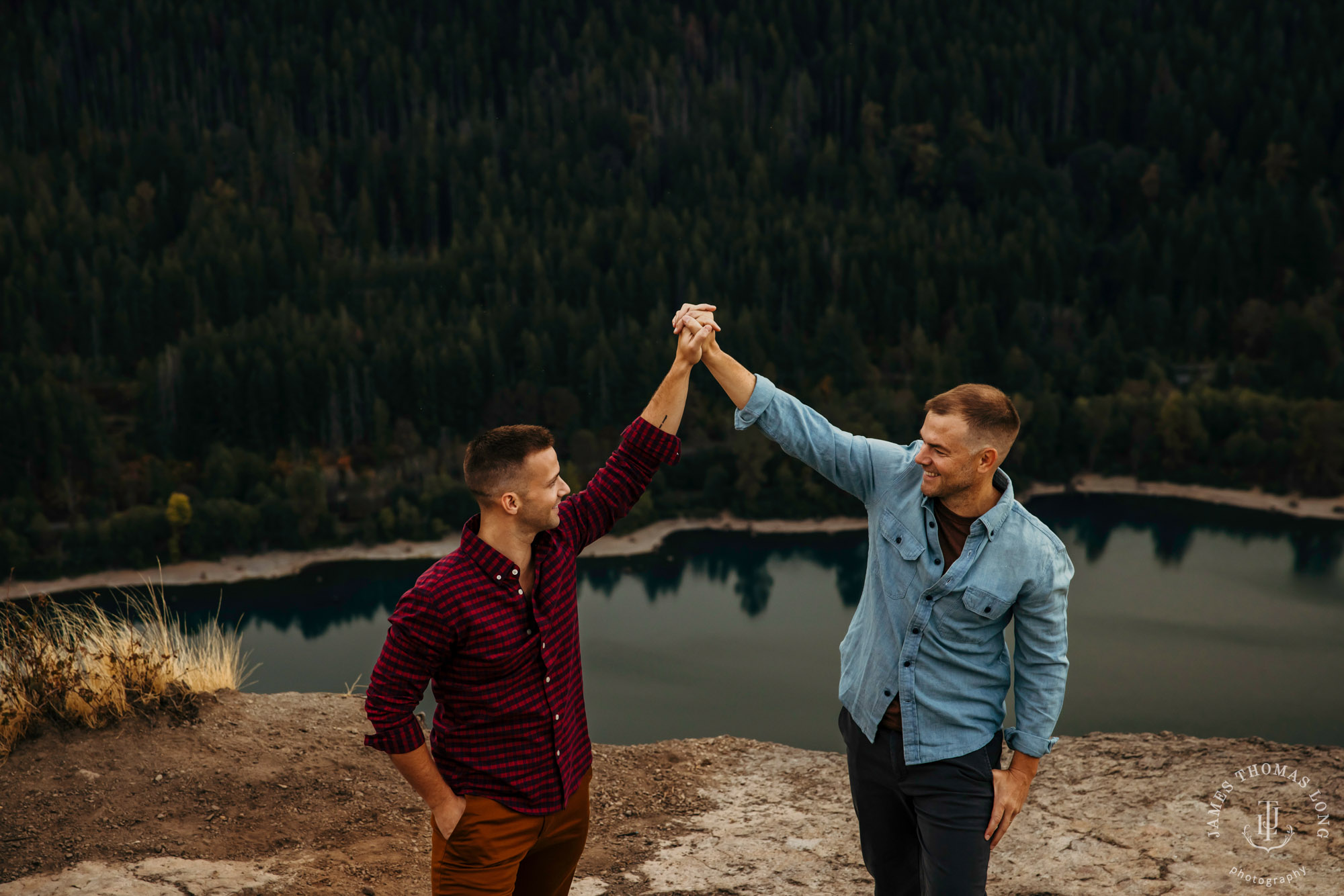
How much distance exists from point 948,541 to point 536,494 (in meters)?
1.20

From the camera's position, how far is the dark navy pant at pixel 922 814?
3.09 metres

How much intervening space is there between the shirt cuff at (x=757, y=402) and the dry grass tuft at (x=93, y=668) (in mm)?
3738

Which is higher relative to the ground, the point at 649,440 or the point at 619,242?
the point at 619,242

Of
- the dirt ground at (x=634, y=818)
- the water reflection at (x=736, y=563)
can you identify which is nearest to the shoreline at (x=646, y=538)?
the water reflection at (x=736, y=563)

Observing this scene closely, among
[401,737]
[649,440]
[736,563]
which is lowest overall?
[736,563]

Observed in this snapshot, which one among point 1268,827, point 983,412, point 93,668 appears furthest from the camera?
point 93,668

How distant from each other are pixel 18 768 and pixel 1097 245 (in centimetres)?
8844

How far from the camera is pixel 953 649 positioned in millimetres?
3213

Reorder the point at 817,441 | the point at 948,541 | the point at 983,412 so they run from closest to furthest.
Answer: the point at 983,412 < the point at 948,541 < the point at 817,441

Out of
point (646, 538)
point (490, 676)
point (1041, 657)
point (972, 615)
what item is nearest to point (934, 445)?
point (972, 615)

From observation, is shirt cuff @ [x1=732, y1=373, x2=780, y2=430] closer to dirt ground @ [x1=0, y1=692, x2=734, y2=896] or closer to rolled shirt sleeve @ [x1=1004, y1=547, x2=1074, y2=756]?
rolled shirt sleeve @ [x1=1004, y1=547, x2=1074, y2=756]

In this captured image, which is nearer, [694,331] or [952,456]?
[952,456]

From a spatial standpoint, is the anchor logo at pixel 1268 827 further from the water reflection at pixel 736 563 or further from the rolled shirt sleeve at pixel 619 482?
the water reflection at pixel 736 563

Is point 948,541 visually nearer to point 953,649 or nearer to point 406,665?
point 953,649
